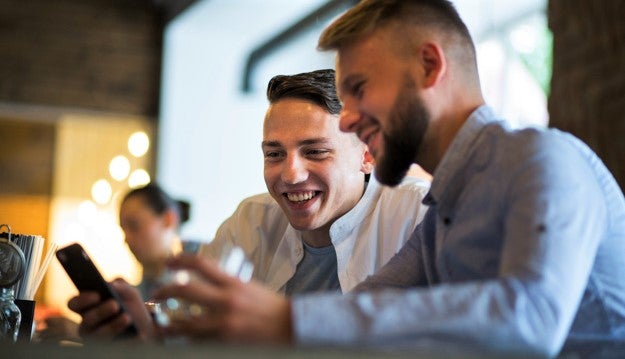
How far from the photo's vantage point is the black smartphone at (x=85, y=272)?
5.15 ft

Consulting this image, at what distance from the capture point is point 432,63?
5.00 feet

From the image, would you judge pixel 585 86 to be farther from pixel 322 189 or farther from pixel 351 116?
pixel 351 116

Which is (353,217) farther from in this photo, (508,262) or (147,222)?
(147,222)

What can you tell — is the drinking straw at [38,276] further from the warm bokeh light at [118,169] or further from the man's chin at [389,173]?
the warm bokeh light at [118,169]

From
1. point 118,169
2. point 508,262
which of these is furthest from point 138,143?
point 508,262

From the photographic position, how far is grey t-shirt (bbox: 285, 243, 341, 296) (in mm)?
2484

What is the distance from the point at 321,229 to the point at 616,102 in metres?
0.80

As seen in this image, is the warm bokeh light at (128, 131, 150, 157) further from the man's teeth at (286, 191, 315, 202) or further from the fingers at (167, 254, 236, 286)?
the fingers at (167, 254, 236, 286)

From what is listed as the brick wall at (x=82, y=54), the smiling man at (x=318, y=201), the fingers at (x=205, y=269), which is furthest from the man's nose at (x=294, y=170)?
the brick wall at (x=82, y=54)

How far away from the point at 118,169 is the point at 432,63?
27.5 ft

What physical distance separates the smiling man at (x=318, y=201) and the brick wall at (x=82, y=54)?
707 centimetres

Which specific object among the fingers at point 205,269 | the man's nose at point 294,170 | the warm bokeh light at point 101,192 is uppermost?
the man's nose at point 294,170

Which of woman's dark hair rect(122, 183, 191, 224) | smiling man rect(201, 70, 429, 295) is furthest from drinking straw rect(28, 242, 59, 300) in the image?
woman's dark hair rect(122, 183, 191, 224)

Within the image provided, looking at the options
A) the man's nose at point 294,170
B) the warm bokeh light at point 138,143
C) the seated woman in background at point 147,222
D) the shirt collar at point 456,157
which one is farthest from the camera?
the warm bokeh light at point 138,143
